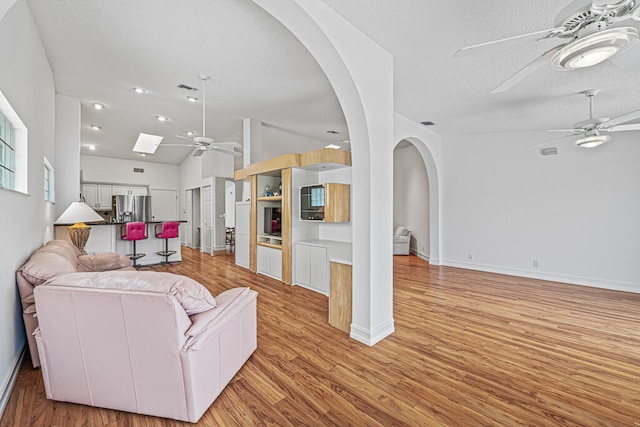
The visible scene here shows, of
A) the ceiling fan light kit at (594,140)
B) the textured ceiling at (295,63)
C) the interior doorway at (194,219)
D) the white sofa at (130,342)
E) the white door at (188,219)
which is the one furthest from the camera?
the white door at (188,219)

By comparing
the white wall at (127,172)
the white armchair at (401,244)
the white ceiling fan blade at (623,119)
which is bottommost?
the white armchair at (401,244)

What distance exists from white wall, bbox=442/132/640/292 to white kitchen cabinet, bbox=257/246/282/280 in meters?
4.06

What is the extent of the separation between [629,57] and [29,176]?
505 cm

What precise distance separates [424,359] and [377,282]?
0.77 meters

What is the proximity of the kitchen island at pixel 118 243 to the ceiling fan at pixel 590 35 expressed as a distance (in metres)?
6.63

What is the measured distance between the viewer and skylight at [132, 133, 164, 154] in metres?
8.41

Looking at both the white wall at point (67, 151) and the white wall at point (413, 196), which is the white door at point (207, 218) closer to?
the white wall at point (67, 151)

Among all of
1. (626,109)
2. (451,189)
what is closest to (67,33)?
(451,189)

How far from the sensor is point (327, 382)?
2.09 metres

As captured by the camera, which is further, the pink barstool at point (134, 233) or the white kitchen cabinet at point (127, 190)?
the white kitchen cabinet at point (127, 190)

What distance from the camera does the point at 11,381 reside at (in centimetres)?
194

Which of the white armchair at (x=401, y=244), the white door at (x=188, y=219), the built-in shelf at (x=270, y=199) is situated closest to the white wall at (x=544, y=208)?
the white armchair at (x=401, y=244)

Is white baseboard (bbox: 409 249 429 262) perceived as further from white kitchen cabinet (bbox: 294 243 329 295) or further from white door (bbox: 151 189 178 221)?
white door (bbox: 151 189 178 221)

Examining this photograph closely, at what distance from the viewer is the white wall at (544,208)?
4.57 m
